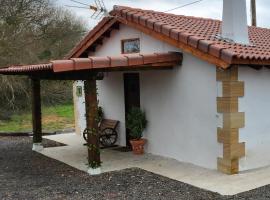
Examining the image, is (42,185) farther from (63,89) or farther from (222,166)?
(63,89)

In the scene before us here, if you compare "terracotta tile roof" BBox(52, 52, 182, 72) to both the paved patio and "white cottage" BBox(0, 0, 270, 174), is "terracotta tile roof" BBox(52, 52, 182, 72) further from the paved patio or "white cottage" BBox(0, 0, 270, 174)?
the paved patio

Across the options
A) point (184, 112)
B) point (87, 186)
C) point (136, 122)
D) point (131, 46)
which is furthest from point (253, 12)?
point (87, 186)

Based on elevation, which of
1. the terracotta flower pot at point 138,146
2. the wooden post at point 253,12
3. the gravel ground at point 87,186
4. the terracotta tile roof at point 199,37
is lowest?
the gravel ground at point 87,186

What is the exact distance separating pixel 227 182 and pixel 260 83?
2.36 meters

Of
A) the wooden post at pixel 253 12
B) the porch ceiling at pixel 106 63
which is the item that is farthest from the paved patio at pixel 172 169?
the wooden post at pixel 253 12

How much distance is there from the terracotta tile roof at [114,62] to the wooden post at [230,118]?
128cm

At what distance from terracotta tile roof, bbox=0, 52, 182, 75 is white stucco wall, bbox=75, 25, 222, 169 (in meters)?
0.41

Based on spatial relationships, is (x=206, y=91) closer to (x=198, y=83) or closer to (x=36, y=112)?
(x=198, y=83)

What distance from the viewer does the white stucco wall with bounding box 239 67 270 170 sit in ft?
26.5

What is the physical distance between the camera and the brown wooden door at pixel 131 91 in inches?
420

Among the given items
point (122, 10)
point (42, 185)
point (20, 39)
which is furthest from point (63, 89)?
point (42, 185)

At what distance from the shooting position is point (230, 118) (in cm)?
779

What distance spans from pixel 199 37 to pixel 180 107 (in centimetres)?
170

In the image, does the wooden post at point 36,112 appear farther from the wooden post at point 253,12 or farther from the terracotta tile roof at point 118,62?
the wooden post at point 253,12
